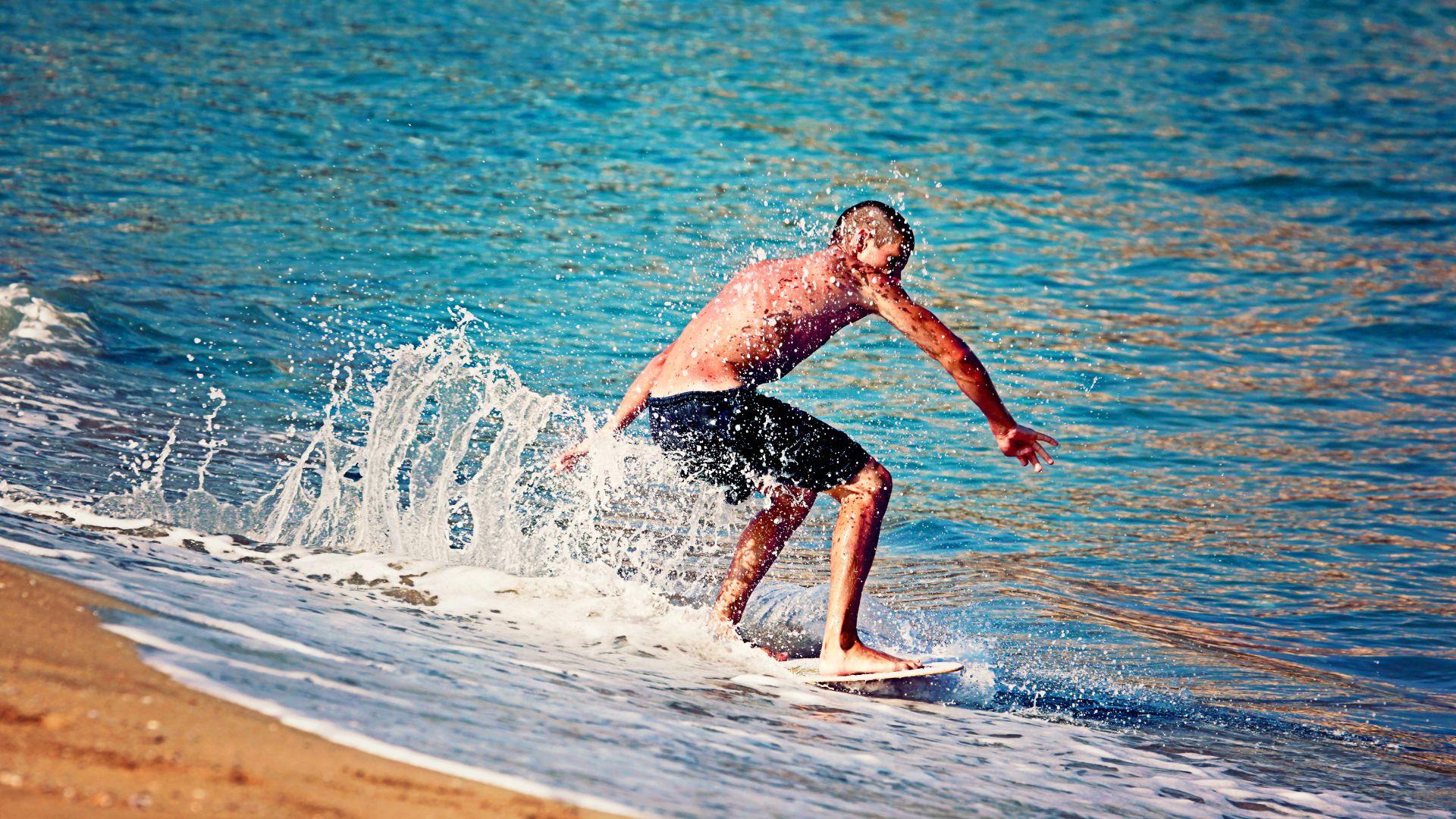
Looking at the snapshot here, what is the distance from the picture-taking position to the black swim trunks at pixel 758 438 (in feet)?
16.6

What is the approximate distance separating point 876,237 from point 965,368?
23.0 inches

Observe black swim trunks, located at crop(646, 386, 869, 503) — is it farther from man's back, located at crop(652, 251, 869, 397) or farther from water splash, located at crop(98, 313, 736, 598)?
water splash, located at crop(98, 313, 736, 598)

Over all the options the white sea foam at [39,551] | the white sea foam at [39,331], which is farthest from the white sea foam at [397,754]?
the white sea foam at [39,331]

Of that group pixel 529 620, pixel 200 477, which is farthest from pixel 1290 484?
pixel 200 477

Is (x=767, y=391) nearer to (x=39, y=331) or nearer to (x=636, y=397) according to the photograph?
(x=636, y=397)

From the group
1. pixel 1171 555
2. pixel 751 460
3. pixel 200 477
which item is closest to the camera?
pixel 751 460

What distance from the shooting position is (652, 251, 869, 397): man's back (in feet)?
16.9

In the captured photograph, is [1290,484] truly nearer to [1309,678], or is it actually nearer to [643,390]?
[1309,678]

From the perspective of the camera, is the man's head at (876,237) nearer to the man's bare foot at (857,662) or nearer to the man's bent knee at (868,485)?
the man's bent knee at (868,485)

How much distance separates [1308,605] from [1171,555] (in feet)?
2.53

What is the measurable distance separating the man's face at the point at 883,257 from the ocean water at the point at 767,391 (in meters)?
1.39

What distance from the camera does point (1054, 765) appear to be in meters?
4.41

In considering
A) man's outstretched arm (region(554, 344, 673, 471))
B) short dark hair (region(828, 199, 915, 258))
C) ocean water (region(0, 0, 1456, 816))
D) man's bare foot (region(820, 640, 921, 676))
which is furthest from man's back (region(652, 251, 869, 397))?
man's bare foot (region(820, 640, 921, 676))

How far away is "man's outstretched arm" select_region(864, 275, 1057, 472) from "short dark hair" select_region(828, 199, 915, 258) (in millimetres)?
191
